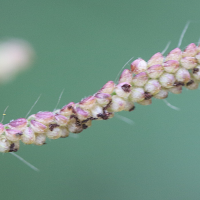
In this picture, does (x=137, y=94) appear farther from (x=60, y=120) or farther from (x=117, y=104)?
(x=60, y=120)

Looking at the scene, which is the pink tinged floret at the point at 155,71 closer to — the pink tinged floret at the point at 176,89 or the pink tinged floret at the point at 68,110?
the pink tinged floret at the point at 176,89

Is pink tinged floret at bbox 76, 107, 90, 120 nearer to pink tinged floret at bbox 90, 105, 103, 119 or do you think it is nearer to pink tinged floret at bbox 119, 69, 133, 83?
pink tinged floret at bbox 90, 105, 103, 119

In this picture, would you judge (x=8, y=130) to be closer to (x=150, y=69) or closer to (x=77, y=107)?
(x=77, y=107)

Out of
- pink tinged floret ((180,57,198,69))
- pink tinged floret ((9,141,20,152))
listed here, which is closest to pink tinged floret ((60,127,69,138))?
pink tinged floret ((9,141,20,152))

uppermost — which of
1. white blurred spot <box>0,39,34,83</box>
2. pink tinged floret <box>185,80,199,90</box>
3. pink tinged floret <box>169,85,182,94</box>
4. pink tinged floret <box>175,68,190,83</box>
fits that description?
pink tinged floret <box>175,68,190,83</box>

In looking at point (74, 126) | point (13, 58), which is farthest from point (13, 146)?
point (13, 58)

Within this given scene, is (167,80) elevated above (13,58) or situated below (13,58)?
above

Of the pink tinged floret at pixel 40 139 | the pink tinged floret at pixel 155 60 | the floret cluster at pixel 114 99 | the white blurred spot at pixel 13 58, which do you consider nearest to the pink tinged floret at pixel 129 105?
the floret cluster at pixel 114 99
